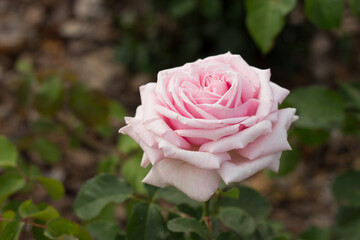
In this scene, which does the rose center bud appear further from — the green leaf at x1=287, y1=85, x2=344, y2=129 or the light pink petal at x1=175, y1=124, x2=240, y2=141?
the green leaf at x1=287, y1=85, x2=344, y2=129

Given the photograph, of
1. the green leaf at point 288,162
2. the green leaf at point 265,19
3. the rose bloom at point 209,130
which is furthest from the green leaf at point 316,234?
the rose bloom at point 209,130

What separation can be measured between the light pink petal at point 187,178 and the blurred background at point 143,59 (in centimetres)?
107

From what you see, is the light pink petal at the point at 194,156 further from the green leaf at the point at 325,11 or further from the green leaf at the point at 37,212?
the green leaf at the point at 325,11

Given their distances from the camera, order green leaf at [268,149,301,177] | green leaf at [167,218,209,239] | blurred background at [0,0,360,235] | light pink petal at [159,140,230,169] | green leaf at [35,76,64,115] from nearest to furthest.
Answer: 1. light pink petal at [159,140,230,169]
2. green leaf at [167,218,209,239]
3. green leaf at [268,149,301,177]
4. green leaf at [35,76,64,115]
5. blurred background at [0,0,360,235]

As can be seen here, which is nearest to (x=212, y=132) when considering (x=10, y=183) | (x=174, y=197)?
(x=174, y=197)

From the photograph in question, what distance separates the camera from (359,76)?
2535 millimetres

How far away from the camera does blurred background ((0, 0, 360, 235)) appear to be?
2.08m

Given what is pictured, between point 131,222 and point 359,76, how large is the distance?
2.12m

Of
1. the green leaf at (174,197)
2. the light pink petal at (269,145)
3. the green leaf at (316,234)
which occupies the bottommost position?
the green leaf at (316,234)

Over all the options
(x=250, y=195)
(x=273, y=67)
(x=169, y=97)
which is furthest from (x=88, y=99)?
(x=273, y=67)

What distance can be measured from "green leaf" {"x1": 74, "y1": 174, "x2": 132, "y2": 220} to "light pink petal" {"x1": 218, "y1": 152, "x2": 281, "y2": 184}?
306 millimetres

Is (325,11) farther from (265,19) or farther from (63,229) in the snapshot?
(63,229)

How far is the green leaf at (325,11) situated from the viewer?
0.98m

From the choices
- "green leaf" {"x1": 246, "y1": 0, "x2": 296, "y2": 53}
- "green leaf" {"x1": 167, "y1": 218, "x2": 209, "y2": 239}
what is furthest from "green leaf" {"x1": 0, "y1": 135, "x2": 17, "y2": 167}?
"green leaf" {"x1": 246, "y1": 0, "x2": 296, "y2": 53}
